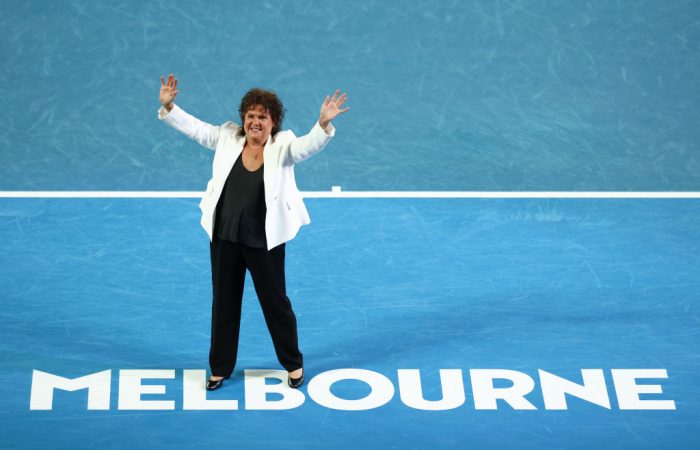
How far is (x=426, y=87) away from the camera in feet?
42.8

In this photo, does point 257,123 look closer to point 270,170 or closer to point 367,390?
point 270,170

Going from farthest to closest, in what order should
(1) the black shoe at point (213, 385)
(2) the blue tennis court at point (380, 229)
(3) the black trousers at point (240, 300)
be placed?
(1) the black shoe at point (213, 385), (2) the blue tennis court at point (380, 229), (3) the black trousers at point (240, 300)

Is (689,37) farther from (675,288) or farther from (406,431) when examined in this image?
(406,431)

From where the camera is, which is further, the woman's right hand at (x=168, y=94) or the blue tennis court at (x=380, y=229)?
the blue tennis court at (x=380, y=229)

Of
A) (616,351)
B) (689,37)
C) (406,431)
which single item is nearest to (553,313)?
(616,351)

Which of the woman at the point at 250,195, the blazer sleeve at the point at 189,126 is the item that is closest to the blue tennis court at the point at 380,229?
the woman at the point at 250,195

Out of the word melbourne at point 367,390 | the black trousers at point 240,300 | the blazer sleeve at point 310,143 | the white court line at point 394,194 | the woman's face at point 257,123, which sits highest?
the white court line at point 394,194

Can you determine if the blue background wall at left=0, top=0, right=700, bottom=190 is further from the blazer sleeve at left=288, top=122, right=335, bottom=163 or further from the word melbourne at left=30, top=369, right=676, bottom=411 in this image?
the blazer sleeve at left=288, top=122, right=335, bottom=163

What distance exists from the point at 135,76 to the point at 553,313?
5224 mm

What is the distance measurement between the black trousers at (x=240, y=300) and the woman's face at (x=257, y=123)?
0.70 m

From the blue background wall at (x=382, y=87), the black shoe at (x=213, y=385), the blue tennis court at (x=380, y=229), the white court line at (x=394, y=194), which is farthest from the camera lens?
the blue background wall at (x=382, y=87)

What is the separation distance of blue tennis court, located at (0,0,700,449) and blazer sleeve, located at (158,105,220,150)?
162cm

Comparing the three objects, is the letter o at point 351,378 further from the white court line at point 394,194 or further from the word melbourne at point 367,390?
the white court line at point 394,194

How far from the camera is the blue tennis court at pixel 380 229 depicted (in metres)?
8.60
